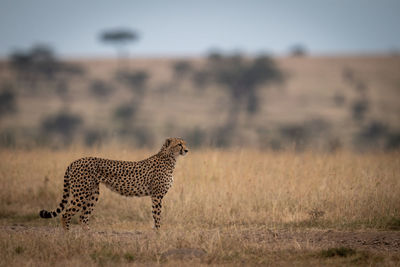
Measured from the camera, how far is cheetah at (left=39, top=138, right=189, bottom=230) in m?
6.77

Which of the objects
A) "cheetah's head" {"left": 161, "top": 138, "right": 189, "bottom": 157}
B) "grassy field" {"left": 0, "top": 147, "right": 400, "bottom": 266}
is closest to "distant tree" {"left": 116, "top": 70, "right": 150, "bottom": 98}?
"grassy field" {"left": 0, "top": 147, "right": 400, "bottom": 266}

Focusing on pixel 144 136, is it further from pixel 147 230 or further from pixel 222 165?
pixel 147 230

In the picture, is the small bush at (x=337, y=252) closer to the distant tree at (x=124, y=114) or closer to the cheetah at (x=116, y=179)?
the cheetah at (x=116, y=179)

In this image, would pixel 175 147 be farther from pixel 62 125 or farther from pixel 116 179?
pixel 62 125

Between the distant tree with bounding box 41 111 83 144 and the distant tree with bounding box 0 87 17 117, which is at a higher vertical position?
the distant tree with bounding box 0 87 17 117

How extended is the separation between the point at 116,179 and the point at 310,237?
2392 millimetres

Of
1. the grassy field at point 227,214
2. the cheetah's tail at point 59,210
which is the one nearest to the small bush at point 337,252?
the grassy field at point 227,214

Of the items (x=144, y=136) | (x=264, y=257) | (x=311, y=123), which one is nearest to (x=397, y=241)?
(x=264, y=257)

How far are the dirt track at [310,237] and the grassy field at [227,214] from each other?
0.01m

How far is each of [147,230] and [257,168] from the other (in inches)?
101

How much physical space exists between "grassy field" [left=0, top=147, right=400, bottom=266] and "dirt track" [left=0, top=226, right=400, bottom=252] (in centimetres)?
1

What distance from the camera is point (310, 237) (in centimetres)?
640

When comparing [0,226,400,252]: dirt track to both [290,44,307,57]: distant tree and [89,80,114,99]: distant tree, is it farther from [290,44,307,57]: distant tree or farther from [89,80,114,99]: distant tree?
[290,44,307,57]: distant tree

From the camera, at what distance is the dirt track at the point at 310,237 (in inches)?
235
